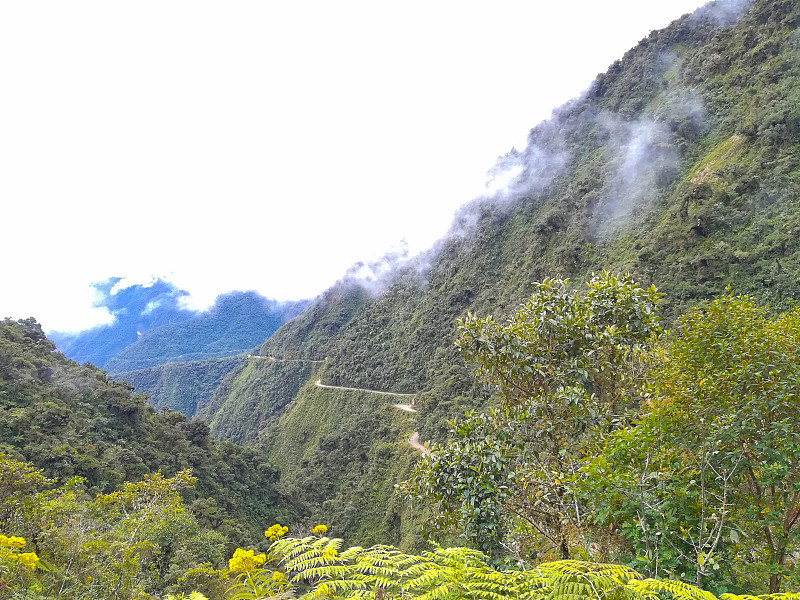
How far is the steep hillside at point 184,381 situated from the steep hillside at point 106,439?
79.2 meters

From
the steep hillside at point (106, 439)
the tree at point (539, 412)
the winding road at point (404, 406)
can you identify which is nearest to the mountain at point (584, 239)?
the winding road at point (404, 406)

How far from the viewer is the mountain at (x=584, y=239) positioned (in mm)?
31156

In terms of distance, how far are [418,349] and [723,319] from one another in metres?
61.1

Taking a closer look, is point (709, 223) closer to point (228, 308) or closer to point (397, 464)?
point (397, 464)

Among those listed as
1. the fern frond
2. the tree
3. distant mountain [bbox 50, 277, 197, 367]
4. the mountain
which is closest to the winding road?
the mountain

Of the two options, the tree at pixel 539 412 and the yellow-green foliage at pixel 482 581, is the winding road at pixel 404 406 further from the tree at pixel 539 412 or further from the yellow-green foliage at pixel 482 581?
the yellow-green foliage at pixel 482 581

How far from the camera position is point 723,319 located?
565cm

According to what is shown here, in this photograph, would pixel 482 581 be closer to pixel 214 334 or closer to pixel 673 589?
pixel 673 589

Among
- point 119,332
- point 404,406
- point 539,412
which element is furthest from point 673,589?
point 119,332

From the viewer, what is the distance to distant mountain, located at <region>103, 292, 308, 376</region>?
513 feet

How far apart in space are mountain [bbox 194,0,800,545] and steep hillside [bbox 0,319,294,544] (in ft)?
33.0

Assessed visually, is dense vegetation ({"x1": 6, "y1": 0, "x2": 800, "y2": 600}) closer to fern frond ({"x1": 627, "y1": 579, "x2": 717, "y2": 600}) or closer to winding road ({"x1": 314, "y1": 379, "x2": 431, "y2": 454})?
fern frond ({"x1": 627, "y1": 579, "x2": 717, "y2": 600})

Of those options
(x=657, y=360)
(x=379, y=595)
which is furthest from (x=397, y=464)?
(x=379, y=595)

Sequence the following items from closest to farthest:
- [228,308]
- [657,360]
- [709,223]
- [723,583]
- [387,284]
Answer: [723,583] < [657,360] < [709,223] < [387,284] < [228,308]
